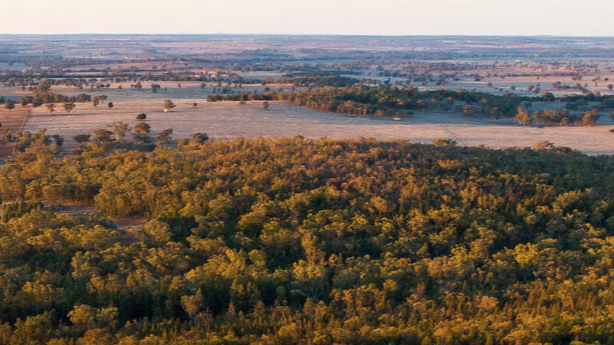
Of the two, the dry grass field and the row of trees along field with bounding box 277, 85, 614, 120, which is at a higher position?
the row of trees along field with bounding box 277, 85, 614, 120

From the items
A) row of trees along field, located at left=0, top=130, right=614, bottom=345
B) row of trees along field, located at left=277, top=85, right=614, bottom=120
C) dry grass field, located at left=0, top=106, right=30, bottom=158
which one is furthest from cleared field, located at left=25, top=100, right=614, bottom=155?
row of trees along field, located at left=0, top=130, right=614, bottom=345

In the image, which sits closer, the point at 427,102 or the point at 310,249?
the point at 310,249

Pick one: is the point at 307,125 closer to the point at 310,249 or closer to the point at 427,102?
the point at 427,102

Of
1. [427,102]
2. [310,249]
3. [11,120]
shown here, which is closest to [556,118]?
[427,102]

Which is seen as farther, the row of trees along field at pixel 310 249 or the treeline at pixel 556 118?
the treeline at pixel 556 118

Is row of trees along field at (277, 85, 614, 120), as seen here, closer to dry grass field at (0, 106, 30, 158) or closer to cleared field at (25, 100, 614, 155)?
cleared field at (25, 100, 614, 155)

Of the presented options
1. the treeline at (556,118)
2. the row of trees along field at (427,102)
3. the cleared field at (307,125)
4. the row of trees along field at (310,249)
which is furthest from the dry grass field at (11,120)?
the treeline at (556,118)

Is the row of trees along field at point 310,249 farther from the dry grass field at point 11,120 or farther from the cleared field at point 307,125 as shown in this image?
the cleared field at point 307,125
